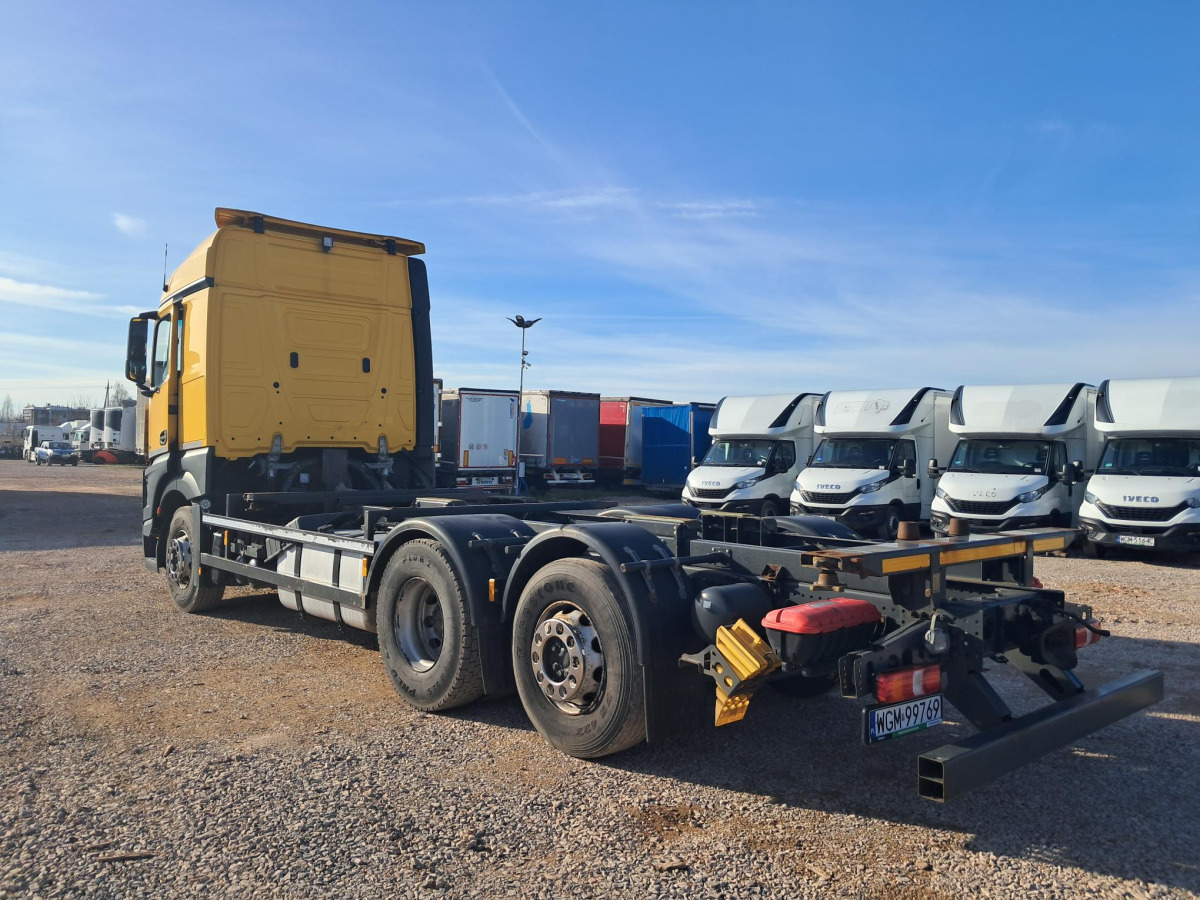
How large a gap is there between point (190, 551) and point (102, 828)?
5.19m

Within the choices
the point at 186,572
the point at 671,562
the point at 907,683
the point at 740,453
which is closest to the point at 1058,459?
the point at 740,453

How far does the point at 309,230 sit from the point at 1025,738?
7416 mm

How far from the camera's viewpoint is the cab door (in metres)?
8.82

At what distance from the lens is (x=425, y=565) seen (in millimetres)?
5777

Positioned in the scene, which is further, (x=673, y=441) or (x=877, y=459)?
(x=673, y=441)

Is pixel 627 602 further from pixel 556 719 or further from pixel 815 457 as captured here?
pixel 815 457

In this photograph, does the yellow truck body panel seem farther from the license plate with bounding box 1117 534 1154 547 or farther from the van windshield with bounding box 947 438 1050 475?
the license plate with bounding box 1117 534 1154 547

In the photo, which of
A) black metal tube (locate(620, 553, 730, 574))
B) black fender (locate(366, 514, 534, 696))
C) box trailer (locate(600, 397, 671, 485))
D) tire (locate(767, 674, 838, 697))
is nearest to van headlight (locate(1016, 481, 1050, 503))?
tire (locate(767, 674, 838, 697))

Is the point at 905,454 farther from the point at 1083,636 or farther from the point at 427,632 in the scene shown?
the point at 427,632

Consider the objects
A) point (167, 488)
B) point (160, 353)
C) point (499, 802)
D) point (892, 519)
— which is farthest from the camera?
point (892, 519)

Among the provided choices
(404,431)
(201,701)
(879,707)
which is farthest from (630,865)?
(404,431)

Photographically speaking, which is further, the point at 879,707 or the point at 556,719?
the point at 556,719

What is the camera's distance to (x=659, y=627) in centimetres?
448

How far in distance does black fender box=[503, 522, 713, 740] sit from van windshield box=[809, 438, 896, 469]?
526 inches
